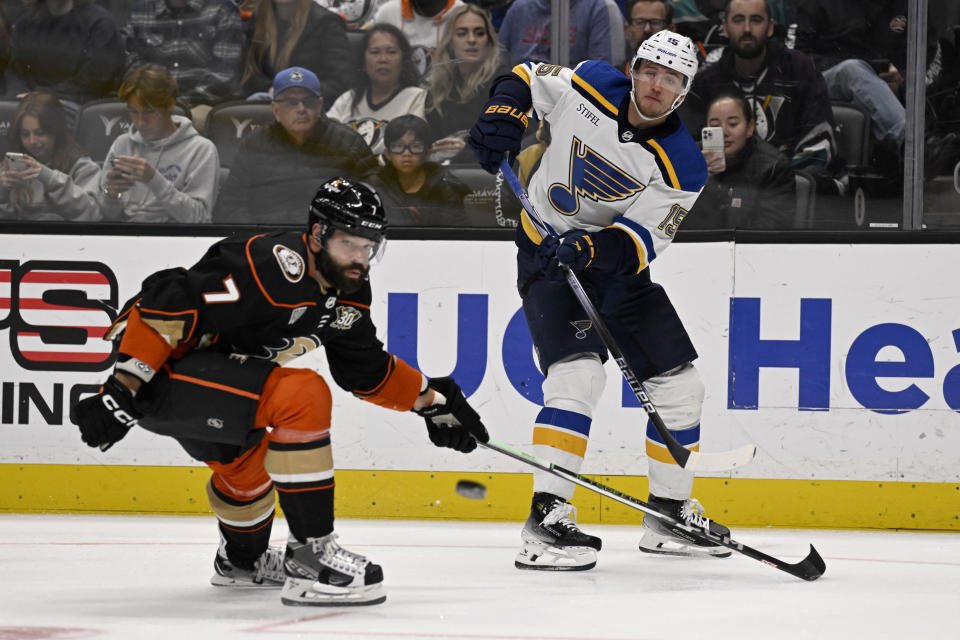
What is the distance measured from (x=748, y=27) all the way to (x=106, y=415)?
2.89m

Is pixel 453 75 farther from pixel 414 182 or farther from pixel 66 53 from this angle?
pixel 66 53

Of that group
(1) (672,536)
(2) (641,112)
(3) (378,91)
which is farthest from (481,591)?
(3) (378,91)

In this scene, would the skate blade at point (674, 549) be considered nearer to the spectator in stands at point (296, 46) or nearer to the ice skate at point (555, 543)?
the ice skate at point (555, 543)

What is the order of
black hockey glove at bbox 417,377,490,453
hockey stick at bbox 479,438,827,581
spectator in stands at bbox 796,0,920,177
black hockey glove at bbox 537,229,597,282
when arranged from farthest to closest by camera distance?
1. spectator in stands at bbox 796,0,920,177
2. black hockey glove at bbox 537,229,597,282
3. hockey stick at bbox 479,438,827,581
4. black hockey glove at bbox 417,377,490,453

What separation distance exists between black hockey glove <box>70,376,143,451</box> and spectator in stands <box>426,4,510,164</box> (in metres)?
2.25

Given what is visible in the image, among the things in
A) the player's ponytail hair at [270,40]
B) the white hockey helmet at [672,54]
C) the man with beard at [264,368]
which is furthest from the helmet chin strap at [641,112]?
the player's ponytail hair at [270,40]

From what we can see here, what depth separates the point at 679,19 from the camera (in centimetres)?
433

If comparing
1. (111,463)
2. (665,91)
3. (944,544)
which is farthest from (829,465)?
(111,463)

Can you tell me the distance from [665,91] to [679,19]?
1.34 metres

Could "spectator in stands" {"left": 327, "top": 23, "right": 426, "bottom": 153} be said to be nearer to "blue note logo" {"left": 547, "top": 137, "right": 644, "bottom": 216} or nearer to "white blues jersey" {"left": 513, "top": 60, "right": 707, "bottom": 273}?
"white blues jersey" {"left": 513, "top": 60, "right": 707, "bottom": 273}

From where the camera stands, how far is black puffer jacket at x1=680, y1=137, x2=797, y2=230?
13.9ft

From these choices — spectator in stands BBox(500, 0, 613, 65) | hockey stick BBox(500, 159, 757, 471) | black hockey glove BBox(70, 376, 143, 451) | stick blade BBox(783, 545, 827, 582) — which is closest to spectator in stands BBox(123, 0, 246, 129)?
spectator in stands BBox(500, 0, 613, 65)

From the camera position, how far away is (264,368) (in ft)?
7.98

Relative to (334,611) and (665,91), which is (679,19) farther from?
(334,611)
